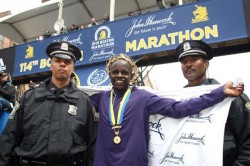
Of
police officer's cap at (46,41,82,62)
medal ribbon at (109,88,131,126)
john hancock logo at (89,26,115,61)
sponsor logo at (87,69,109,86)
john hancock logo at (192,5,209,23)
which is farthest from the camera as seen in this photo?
john hancock logo at (89,26,115,61)

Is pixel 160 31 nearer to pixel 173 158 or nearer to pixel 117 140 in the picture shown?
pixel 173 158

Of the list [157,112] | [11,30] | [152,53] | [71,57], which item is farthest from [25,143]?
[11,30]

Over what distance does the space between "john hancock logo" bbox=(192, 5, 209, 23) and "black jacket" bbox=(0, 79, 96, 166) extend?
431 cm

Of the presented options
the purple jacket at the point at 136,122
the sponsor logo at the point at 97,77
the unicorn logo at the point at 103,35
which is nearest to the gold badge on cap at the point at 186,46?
the purple jacket at the point at 136,122

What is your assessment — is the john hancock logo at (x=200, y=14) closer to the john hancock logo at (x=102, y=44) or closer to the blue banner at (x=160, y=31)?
the blue banner at (x=160, y=31)

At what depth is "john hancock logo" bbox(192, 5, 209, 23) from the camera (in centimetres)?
607

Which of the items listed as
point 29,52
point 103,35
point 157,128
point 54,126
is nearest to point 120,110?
point 157,128

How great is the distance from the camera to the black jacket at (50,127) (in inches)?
90.0

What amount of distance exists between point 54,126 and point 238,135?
151 cm

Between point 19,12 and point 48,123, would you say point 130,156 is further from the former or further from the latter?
point 19,12

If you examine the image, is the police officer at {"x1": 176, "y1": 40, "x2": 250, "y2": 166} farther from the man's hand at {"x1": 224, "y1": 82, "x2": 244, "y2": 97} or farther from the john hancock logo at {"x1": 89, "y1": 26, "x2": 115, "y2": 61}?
the john hancock logo at {"x1": 89, "y1": 26, "x2": 115, "y2": 61}

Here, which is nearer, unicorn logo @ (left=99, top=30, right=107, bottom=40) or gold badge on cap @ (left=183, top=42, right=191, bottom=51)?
gold badge on cap @ (left=183, top=42, right=191, bottom=51)

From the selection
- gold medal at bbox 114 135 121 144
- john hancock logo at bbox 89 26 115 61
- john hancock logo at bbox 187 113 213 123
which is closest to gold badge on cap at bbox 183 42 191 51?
john hancock logo at bbox 187 113 213 123

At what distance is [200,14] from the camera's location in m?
6.14
